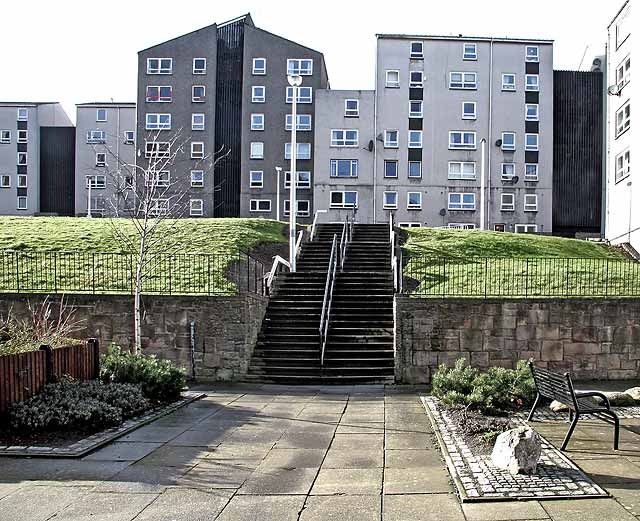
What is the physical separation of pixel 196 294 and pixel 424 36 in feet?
126

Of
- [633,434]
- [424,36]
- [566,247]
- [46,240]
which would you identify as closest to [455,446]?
[633,434]

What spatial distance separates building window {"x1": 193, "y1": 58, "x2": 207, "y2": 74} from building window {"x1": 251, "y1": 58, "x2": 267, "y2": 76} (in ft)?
12.4

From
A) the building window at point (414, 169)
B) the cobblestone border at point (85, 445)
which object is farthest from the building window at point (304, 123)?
the cobblestone border at point (85, 445)

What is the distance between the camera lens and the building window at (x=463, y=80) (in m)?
48.3

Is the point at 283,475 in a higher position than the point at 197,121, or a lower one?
lower

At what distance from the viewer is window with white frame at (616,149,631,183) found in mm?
27469

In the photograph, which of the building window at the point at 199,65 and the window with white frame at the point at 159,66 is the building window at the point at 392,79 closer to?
the building window at the point at 199,65

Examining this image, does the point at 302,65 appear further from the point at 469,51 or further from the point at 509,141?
the point at 509,141

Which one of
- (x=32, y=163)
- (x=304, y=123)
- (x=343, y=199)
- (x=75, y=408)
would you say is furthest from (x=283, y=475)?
(x=32, y=163)

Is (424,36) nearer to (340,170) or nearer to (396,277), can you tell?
(340,170)

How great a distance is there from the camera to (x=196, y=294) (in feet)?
50.8

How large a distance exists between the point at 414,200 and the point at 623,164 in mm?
20151

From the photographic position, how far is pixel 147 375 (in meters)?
11.2

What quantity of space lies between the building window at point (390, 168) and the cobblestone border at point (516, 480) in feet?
135
